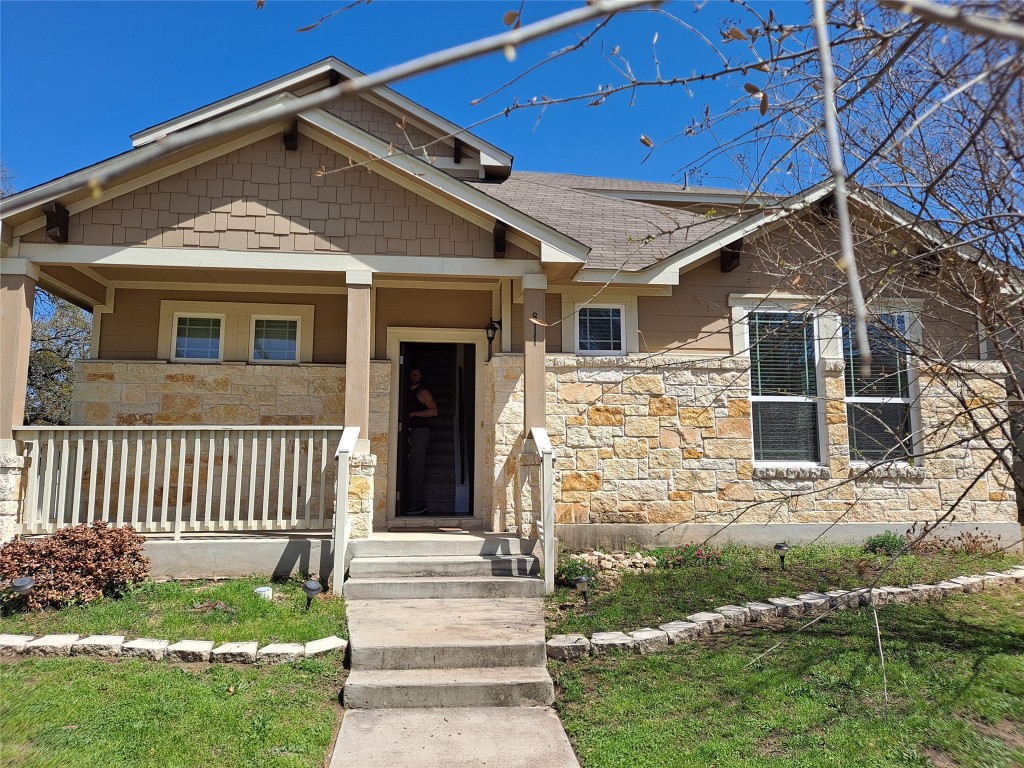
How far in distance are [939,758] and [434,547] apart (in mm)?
4291

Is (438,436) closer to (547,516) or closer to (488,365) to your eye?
(488,365)

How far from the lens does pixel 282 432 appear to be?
22.6ft

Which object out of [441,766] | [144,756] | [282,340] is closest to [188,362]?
[282,340]

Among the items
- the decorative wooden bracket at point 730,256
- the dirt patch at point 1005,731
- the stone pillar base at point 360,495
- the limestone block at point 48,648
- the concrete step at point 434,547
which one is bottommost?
the dirt patch at point 1005,731

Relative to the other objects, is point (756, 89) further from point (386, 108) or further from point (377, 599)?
point (386, 108)

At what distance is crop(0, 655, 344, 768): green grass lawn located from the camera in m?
3.47

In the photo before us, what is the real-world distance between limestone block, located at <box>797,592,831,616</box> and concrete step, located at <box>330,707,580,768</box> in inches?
103

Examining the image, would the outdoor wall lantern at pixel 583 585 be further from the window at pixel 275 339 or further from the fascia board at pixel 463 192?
the window at pixel 275 339

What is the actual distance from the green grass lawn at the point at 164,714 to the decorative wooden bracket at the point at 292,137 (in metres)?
4.78

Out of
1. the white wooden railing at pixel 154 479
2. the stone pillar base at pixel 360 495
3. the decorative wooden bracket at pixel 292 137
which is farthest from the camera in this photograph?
the decorative wooden bracket at pixel 292 137

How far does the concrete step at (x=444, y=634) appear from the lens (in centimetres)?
471

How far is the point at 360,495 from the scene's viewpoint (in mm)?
6582

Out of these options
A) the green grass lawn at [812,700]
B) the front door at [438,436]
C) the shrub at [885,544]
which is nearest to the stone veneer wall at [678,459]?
A: the shrub at [885,544]

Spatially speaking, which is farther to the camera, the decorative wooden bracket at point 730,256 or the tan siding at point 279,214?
the decorative wooden bracket at point 730,256
